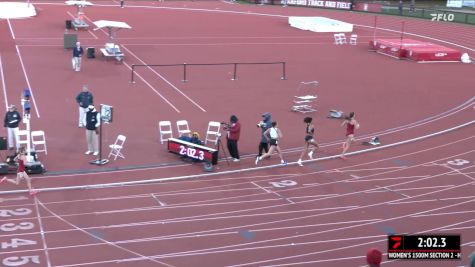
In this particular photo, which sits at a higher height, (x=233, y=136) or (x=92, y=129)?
(x=92, y=129)

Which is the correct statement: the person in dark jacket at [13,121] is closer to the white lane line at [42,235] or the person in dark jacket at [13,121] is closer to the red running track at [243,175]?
the red running track at [243,175]

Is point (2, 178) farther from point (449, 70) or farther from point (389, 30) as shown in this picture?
point (389, 30)

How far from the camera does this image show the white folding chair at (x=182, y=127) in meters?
21.7

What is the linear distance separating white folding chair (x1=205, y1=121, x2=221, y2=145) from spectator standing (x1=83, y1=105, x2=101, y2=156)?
352cm

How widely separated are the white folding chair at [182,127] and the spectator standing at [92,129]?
9.23 feet

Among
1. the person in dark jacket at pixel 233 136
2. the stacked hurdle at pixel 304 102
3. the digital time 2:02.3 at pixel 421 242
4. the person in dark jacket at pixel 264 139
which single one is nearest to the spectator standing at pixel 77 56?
the stacked hurdle at pixel 304 102

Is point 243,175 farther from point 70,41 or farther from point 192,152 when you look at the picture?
point 70,41

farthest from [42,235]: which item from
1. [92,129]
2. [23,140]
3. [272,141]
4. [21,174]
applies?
[272,141]

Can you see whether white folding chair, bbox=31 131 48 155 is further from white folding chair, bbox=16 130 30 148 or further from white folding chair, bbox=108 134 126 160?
white folding chair, bbox=108 134 126 160

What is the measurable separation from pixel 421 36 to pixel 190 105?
28.8 meters

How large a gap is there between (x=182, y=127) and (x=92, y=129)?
411 centimetres

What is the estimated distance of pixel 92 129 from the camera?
64.3 ft

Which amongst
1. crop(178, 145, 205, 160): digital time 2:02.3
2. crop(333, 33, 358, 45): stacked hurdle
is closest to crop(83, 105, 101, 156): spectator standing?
crop(178, 145, 205, 160): digital time 2:02.3

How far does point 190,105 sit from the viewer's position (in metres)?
26.2
